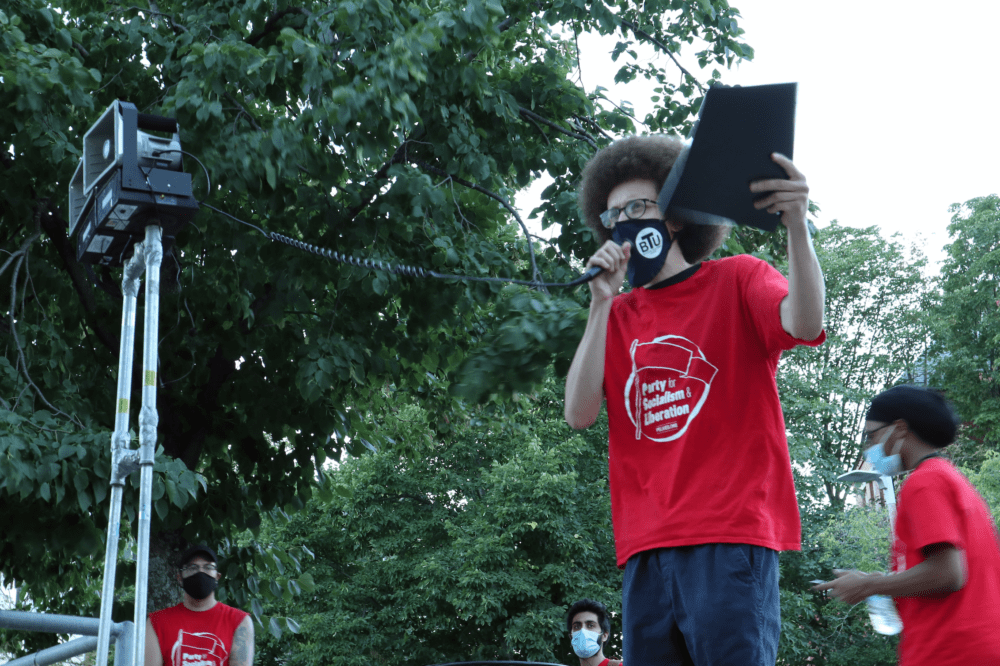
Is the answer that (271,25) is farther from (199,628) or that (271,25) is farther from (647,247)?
(647,247)

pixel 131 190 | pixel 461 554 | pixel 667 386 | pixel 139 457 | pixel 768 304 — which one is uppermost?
→ pixel 461 554

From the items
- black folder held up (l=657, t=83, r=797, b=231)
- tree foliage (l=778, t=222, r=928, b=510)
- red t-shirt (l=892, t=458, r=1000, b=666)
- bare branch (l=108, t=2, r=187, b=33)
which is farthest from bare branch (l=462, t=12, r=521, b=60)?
tree foliage (l=778, t=222, r=928, b=510)

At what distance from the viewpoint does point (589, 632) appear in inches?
245

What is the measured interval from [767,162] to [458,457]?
69.1ft

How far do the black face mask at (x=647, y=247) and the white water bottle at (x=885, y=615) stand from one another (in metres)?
1.33

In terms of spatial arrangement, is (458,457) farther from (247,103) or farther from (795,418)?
(247,103)

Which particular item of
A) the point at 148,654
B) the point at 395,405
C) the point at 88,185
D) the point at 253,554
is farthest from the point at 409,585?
the point at 88,185

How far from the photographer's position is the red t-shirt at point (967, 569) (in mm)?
2609

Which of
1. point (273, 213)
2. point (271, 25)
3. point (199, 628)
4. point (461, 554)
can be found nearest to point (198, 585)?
point (199, 628)

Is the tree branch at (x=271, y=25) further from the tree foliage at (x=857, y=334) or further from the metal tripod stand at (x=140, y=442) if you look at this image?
the tree foliage at (x=857, y=334)

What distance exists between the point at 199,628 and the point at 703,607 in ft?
15.4

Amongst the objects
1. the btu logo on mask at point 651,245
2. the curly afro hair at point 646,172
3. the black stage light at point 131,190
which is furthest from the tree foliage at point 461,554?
the btu logo on mask at point 651,245

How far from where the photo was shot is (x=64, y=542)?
224 inches

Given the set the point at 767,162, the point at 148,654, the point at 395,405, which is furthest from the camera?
the point at 395,405
